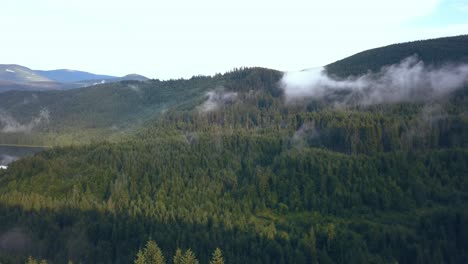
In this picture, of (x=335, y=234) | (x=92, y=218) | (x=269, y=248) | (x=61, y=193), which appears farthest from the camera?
(x=61, y=193)

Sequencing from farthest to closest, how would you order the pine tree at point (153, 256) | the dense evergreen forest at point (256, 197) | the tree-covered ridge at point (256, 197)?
the tree-covered ridge at point (256, 197)
the dense evergreen forest at point (256, 197)
the pine tree at point (153, 256)

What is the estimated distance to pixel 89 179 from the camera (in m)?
123

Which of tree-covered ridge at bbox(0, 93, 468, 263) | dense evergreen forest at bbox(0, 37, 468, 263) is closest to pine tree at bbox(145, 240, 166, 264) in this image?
dense evergreen forest at bbox(0, 37, 468, 263)

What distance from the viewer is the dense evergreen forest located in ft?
267

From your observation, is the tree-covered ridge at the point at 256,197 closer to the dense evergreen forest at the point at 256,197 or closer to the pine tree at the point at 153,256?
the dense evergreen forest at the point at 256,197

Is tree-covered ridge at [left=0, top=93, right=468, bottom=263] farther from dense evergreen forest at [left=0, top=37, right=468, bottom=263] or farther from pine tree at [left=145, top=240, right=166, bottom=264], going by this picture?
pine tree at [left=145, top=240, right=166, bottom=264]

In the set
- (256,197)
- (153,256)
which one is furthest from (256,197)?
(153,256)

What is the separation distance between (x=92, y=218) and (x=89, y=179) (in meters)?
30.4

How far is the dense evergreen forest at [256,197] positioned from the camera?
81500 millimetres

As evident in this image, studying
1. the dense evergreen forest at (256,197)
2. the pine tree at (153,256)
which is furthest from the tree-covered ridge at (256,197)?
the pine tree at (153,256)

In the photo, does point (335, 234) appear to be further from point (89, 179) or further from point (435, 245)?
point (89, 179)

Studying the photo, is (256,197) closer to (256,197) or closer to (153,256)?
(256,197)

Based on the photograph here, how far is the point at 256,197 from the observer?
11519 centimetres

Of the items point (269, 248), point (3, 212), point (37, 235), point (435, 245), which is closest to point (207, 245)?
point (269, 248)
